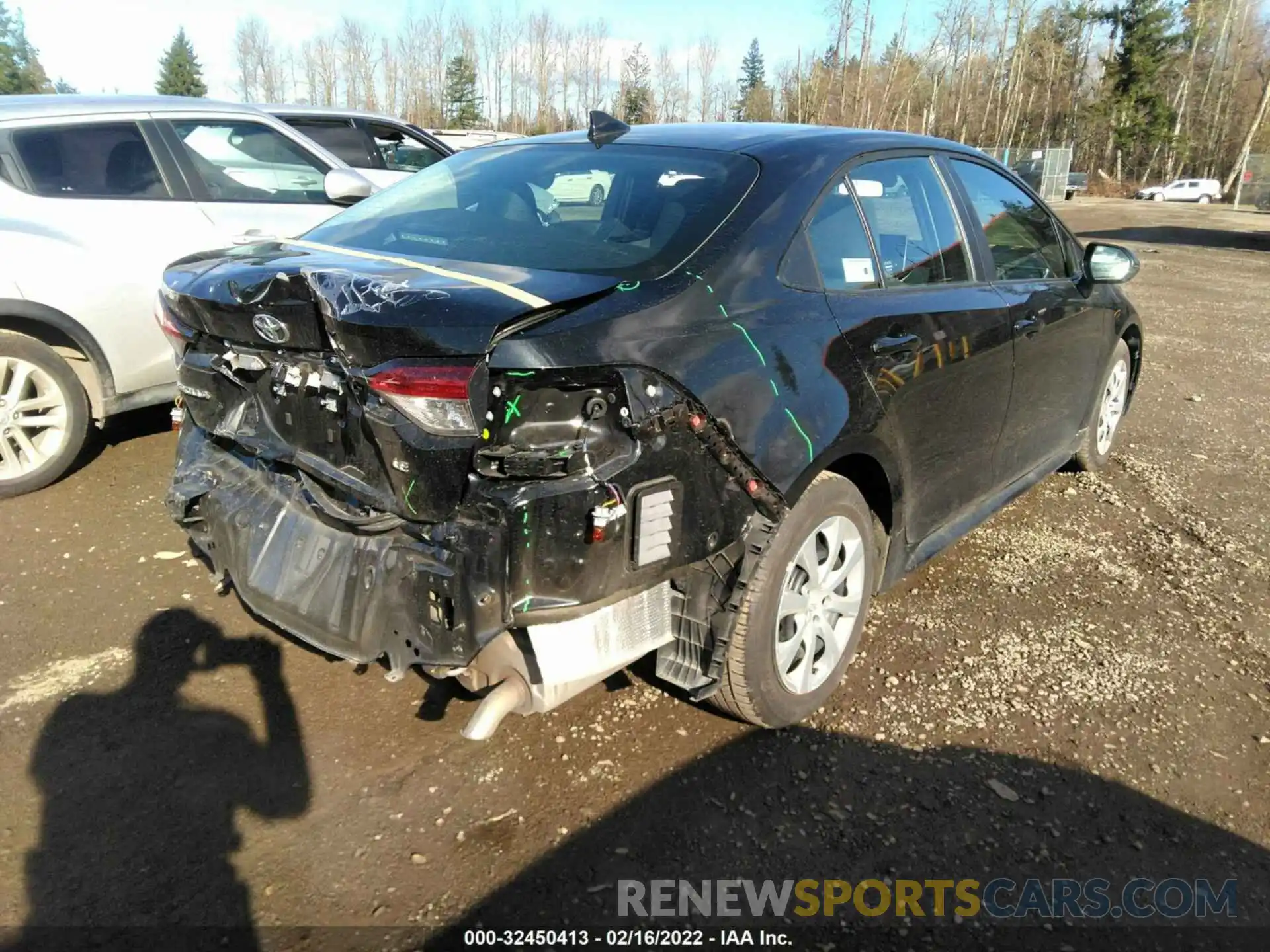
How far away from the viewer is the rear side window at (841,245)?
2.85 meters

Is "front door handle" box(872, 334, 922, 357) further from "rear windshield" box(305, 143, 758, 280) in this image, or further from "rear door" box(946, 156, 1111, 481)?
"rear door" box(946, 156, 1111, 481)

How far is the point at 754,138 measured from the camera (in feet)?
10.2

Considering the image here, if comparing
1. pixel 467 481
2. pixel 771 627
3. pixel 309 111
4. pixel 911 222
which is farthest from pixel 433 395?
pixel 309 111

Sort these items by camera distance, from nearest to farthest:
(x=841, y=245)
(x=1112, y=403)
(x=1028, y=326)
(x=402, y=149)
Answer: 1. (x=841, y=245)
2. (x=1028, y=326)
3. (x=1112, y=403)
4. (x=402, y=149)

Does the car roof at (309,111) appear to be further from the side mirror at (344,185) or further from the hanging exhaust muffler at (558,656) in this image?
the hanging exhaust muffler at (558,656)

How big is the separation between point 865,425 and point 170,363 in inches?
156

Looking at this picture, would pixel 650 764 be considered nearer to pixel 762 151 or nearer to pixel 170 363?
pixel 762 151

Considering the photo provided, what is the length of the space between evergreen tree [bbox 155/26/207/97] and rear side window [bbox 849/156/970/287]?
8172cm

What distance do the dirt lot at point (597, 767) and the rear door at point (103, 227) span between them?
121 centimetres

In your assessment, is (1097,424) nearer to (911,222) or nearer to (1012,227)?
(1012,227)

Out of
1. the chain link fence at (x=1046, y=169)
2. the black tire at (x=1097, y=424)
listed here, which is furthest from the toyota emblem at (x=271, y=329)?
the chain link fence at (x=1046, y=169)

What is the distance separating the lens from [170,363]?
5.07 m

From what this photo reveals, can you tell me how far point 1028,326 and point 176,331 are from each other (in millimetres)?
3226

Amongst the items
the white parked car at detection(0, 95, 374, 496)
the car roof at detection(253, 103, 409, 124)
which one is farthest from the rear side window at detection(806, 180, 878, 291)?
the car roof at detection(253, 103, 409, 124)
